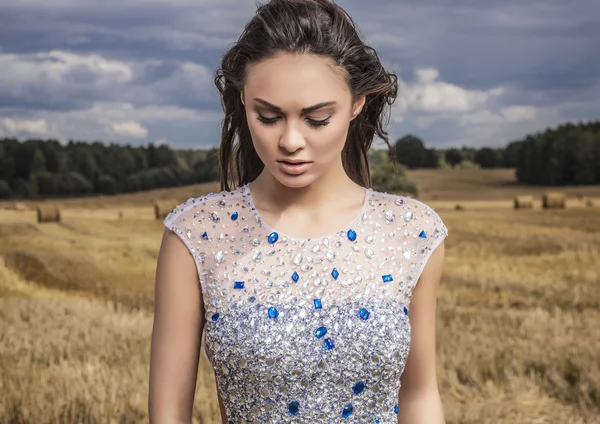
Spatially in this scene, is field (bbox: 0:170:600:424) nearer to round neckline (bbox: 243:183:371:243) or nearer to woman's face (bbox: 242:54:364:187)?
round neckline (bbox: 243:183:371:243)

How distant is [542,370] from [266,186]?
160 inches

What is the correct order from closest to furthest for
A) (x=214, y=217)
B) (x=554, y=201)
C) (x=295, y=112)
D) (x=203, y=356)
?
(x=295, y=112) < (x=214, y=217) < (x=203, y=356) < (x=554, y=201)

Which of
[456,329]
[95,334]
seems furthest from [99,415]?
[456,329]

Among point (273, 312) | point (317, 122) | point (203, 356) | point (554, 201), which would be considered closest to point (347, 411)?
point (273, 312)

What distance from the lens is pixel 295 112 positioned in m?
2.30

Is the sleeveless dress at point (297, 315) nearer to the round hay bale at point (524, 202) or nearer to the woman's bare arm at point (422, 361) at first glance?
the woman's bare arm at point (422, 361)

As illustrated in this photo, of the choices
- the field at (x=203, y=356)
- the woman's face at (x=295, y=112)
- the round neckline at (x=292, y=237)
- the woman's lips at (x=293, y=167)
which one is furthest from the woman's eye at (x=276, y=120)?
the field at (x=203, y=356)

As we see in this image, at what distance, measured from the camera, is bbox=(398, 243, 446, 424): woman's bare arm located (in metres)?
2.59

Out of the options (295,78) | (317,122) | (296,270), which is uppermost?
(295,78)

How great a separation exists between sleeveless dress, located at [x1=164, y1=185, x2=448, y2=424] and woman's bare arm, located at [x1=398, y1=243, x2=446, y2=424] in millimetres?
55

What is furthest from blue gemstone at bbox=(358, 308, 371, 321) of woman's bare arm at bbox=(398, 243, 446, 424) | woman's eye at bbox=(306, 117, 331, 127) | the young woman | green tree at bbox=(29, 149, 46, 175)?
green tree at bbox=(29, 149, 46, 175)

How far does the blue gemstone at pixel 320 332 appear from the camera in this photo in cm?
238

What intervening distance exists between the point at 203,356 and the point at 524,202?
1304cm

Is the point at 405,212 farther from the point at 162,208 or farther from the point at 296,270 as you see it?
the point at 162,208
